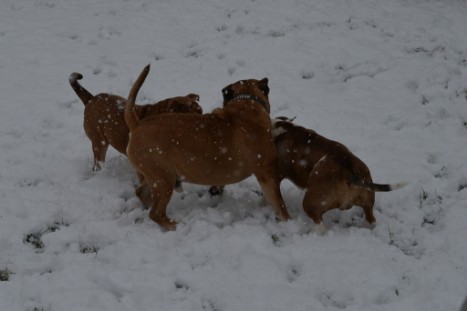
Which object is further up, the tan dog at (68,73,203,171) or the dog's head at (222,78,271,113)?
the dog's head at (222,78,271,113)

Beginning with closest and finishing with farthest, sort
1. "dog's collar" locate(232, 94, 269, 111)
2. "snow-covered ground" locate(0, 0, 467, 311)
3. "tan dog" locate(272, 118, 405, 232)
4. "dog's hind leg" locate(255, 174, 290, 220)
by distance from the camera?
"snow-covered ground" locate(0, 0, 467, 311), "tan dog" locate(272, 118, 405, 232), "dog's hind leg" locate(255, 174, 290, 220), "dog's collar" locate(232, 94, 269, 111)

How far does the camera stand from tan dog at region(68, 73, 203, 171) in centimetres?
594

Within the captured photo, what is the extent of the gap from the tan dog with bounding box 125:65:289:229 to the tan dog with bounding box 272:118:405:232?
0.92ft

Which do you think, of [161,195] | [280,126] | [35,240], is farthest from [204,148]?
[35,240]

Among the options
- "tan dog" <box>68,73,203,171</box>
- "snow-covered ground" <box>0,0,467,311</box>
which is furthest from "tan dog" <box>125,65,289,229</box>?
"tan dog" <box>68,73,203,171</box>

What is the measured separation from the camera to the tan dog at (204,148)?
4.94 meters

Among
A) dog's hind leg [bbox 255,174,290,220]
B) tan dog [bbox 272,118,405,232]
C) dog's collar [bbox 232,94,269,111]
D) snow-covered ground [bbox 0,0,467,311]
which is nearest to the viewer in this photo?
snow-covered ground [bbox 0,0,467,311]

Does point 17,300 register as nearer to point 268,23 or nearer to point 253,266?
point 253,266

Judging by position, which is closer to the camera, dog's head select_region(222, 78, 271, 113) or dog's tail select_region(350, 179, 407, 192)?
dog's tail select_region(350, 179, 407, 192)

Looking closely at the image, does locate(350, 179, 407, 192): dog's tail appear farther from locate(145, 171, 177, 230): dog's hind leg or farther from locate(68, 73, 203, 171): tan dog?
locate(68, 73, 203, 171): tan dog

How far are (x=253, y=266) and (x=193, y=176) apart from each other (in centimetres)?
120

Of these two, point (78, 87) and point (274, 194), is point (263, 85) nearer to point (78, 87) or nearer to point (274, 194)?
point (274, 194)

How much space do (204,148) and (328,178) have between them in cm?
128

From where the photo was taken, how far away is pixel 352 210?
5387mm
